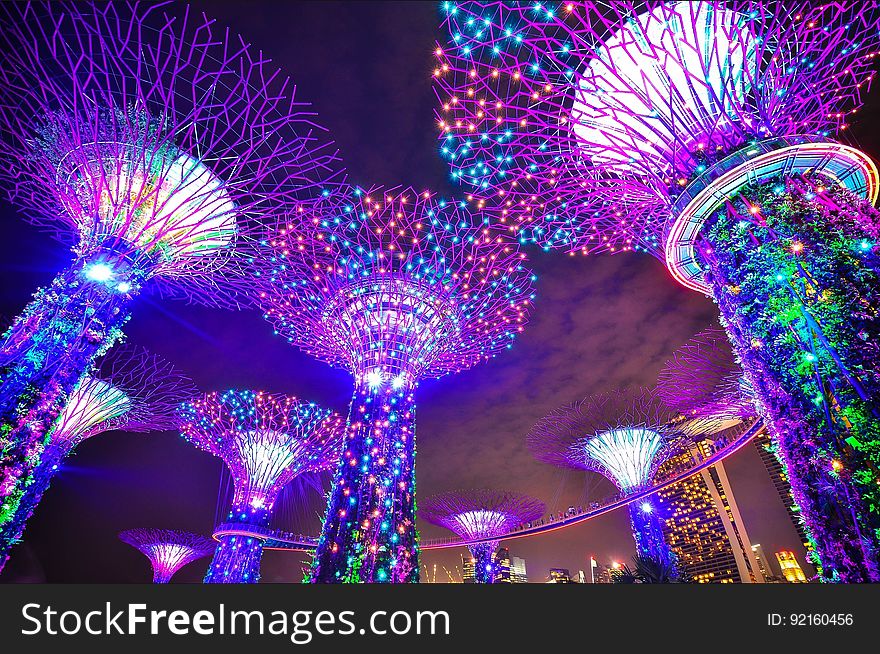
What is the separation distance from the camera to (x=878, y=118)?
7785 mm

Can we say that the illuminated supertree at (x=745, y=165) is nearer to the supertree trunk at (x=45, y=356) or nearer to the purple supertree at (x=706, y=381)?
the supertree trunk at (x=45, y=356)

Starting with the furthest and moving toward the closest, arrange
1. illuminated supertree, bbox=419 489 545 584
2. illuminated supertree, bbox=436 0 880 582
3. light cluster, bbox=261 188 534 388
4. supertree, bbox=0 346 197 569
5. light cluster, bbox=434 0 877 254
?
illuminated supertree, bbox=419 489 545 584 → supertree, bbox=0 346 197 569 → light cluster, bbox=261 188 534 388 → light cluster, bbox=434 0 877 254 → illuminated supertree, bbox=436 0 880 582

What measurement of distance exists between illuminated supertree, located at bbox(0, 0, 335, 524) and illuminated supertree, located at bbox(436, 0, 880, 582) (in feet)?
11.0

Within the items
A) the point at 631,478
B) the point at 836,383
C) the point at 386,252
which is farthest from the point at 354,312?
the point at 631,478

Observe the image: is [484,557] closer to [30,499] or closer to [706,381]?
[706,381]

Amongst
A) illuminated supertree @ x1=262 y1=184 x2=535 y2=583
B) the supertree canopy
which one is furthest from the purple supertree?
illuminated supertree @ x1=262 y1=184 x2=535 y2=583

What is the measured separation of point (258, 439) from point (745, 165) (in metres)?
16.9

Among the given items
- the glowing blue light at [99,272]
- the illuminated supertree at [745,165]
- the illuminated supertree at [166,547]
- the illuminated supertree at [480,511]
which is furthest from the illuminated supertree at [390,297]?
the illuminated supertree at [480,511]

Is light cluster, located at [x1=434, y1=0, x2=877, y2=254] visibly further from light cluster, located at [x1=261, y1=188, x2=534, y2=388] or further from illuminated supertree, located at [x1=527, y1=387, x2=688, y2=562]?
illuminated supertree, located at [x1=527, y1=387, x2=688, y2=562]

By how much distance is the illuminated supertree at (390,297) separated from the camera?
8.84 meters

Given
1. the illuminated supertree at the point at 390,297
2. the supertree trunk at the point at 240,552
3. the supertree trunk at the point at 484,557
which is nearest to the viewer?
the illuminated supertree at the point at 390,297

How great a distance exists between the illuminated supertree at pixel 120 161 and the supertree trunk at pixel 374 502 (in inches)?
181

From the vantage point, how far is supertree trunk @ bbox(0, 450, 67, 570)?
10930 millimetres

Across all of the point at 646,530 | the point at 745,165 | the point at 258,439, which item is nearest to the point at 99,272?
the point at 745,165
